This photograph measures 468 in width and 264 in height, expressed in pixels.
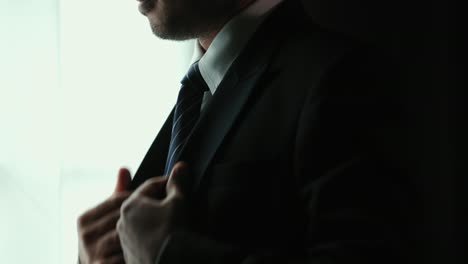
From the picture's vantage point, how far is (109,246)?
774mm

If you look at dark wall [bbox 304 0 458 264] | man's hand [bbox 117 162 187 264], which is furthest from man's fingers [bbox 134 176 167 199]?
dark wall [bbox 304 0 458 264]

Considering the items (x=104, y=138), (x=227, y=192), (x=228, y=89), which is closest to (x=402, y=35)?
(x=228, y=89)

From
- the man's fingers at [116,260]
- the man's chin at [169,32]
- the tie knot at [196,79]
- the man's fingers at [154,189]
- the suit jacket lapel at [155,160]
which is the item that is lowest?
the man's fingers at [116,260]

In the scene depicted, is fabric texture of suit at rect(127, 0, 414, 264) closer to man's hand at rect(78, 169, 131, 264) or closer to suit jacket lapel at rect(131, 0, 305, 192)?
suit jacket lapel at rect(131, 0, 305, 192)

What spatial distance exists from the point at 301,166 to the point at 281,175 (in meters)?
0.04

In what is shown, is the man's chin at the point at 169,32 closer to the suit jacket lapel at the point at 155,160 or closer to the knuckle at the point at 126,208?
the suit jacket lapel at the point at 155,160

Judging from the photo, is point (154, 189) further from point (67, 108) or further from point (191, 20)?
point (67, 108)

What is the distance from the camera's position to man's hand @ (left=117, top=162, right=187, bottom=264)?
69 cm

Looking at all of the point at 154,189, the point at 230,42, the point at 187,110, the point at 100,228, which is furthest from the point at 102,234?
the point at 230,42

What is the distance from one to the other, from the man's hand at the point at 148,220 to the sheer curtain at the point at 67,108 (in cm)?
78

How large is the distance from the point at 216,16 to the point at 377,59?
30 centimetres

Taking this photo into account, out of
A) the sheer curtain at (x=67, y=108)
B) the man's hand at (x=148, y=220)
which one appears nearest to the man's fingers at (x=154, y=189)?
the man's hand at (x=148, y=220)

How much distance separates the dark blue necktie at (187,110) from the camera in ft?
2.85

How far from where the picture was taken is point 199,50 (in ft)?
3.41
